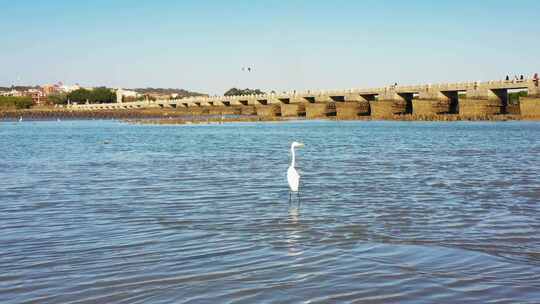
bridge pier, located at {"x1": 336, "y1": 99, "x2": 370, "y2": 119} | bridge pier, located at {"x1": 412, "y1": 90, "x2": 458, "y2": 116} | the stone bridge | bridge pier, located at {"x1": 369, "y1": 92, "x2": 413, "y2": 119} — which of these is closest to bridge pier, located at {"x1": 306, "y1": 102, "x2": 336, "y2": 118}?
the stone bridge

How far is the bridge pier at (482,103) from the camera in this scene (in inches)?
2859

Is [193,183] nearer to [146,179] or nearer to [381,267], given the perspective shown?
[146,179]

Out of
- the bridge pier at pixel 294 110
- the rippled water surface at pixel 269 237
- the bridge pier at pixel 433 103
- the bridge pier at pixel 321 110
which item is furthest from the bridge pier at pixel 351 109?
the rippled water surface at pixel 269 237

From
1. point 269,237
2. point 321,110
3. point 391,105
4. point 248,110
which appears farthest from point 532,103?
point 248,110

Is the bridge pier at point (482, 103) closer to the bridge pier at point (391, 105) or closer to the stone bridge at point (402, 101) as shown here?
the stone bridge at point (402, 101)

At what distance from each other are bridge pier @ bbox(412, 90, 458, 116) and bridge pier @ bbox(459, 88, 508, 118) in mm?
3967

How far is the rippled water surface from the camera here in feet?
21.8

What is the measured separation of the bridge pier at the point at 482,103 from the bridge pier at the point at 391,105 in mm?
10353

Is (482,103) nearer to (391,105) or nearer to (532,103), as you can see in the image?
(532,103)

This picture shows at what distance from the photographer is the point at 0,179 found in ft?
57.8

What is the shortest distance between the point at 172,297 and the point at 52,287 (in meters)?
1.26

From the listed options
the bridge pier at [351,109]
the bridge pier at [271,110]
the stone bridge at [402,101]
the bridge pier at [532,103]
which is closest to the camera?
the bridge pier at [532,103]

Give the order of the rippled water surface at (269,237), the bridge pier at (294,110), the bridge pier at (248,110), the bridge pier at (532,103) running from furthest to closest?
the bridge pier at (248,110), the bridge pier at (294,110), the bridge pier at (532,103), the rippled water surface at (269,237)

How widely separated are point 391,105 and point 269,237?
248 ft
